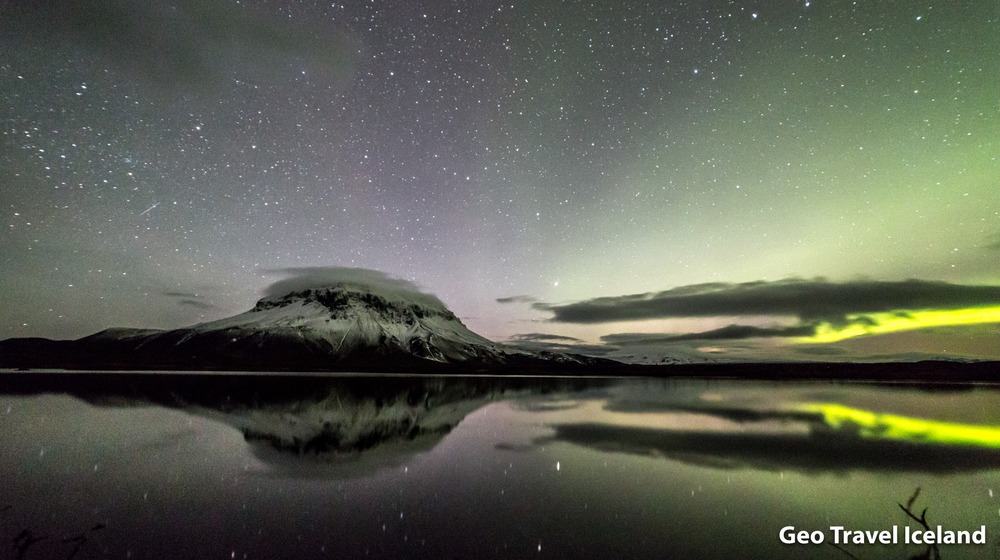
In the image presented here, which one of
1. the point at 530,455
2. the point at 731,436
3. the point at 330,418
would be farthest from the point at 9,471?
the point at 731,436

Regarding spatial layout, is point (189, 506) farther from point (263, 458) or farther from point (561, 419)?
point (561, 419)

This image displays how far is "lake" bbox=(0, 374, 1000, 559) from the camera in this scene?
10070mm

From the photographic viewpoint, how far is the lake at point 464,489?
33.0ft

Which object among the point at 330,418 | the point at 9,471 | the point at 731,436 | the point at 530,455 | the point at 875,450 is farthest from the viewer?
the point at 330,418

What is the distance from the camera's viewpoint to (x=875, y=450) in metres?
22.2

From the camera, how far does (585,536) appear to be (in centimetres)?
1061

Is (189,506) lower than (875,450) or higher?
higher

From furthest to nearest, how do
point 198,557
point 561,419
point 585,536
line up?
1. point 561,419
2. point 585,536
3. point 198,557

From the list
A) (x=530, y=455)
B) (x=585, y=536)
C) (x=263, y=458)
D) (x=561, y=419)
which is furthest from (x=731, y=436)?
(x=263, y=458)

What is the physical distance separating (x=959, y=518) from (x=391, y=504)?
17632 millimetres

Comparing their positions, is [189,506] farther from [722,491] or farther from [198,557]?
[722,491]

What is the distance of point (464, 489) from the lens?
1430 cm

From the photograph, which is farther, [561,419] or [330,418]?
[561,419]

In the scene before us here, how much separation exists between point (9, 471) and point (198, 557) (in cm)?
1385
